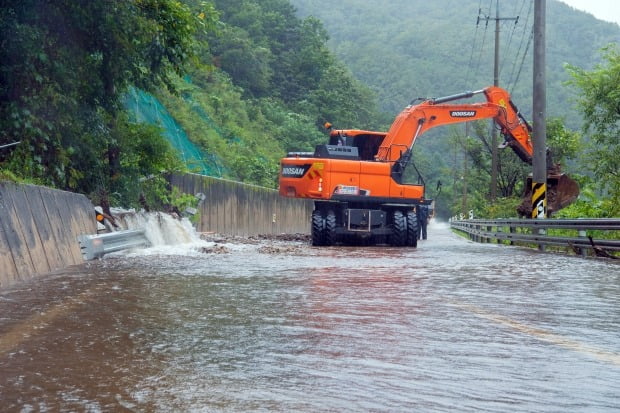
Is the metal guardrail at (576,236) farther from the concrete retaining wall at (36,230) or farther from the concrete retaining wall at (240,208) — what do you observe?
the concrete retaining wall at (36,230)

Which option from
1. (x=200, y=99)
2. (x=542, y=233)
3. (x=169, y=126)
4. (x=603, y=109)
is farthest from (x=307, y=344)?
(x=200, y=99)

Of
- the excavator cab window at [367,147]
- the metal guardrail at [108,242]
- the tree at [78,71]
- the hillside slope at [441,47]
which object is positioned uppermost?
the hillside slope at [441,47]

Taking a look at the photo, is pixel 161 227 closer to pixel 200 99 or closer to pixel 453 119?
pixel 453 119

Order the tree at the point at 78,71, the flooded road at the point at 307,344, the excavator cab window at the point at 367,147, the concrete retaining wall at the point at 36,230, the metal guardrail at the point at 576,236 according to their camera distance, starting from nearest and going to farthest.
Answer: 1. the flooded road at the point at 307,344
2. the concrete retaining wall at the point at 36,230
3. the tree at the point at 78,71
4. the metal guardrail at the point at 576,236
5. the excavator cab window at the point at 367,147

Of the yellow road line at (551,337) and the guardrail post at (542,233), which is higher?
the yellow road line at (551,337)

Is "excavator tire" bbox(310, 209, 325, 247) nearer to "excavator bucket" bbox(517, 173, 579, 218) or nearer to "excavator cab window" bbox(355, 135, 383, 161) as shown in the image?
"excavator cab window" bbox(355, 135, 383, 161)

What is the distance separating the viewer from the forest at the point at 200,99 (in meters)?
15.8

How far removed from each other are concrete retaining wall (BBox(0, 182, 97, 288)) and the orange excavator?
37.0ft

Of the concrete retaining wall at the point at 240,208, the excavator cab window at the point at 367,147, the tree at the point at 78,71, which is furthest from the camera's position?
the excavator cab window at the point at 367,147

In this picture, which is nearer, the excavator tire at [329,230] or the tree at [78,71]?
the tree at [78,71]

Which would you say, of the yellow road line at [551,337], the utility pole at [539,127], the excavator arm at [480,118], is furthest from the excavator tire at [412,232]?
the yellow road line at [551,337]

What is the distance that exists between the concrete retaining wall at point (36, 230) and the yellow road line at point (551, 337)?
545cm

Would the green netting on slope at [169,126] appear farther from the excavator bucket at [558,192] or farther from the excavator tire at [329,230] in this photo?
the excavator bucket at [558,192]

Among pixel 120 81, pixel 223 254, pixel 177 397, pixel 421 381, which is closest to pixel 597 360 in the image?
pixel 421 381
